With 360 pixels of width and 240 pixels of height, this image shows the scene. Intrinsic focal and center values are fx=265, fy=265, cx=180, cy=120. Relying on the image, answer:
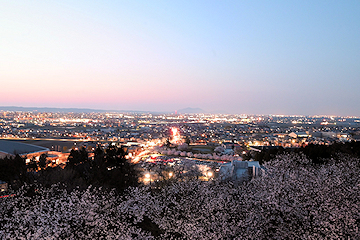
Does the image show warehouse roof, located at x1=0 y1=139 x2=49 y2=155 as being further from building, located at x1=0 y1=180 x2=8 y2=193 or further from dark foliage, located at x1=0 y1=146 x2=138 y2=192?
building, located at x1=0 y1=180 x2=8 y2=193

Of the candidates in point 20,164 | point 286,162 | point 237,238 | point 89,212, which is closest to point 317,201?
point 237,238

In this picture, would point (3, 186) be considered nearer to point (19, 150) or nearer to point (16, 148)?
point (19, 150)

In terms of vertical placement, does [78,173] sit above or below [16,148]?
above

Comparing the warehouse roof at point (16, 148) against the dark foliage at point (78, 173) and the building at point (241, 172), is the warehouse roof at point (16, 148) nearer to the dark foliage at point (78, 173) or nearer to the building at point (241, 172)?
the dark foliage at point (78, 173)

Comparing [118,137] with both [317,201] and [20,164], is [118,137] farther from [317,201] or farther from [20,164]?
[317,201]

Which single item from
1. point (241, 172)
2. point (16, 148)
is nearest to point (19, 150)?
point (16, 148)

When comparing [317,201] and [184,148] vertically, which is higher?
[317,201]

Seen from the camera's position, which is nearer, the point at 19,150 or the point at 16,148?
the point at 19,150

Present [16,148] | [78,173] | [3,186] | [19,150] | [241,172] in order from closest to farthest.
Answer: [78,173] → [3,186] → [241,172] → [19,150] → [16,148]

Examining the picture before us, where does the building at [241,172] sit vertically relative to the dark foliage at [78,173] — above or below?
below

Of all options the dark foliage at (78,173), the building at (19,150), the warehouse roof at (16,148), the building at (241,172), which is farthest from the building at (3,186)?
the building at (241,172)

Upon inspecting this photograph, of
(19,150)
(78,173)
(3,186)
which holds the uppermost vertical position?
(78,173)
